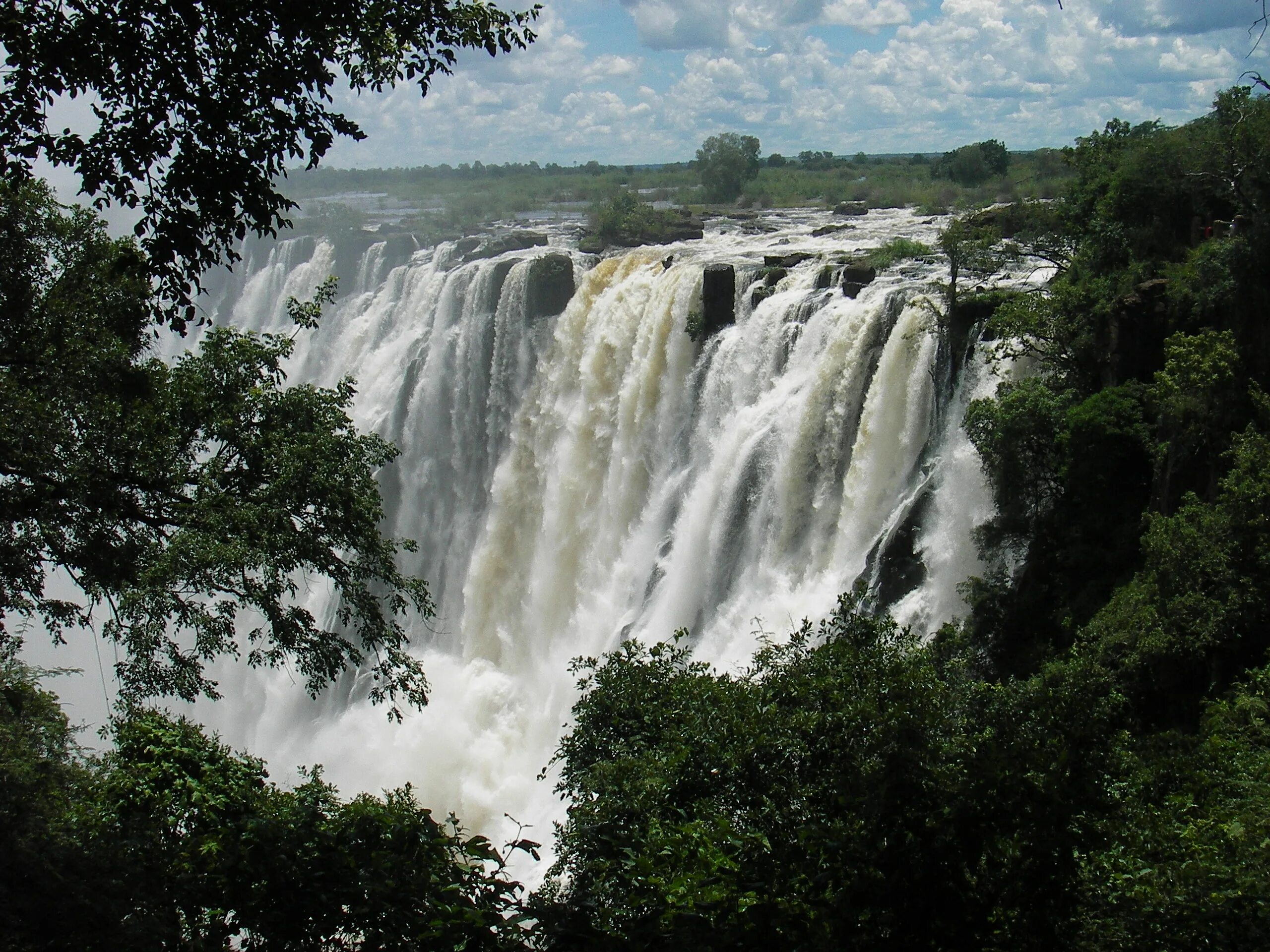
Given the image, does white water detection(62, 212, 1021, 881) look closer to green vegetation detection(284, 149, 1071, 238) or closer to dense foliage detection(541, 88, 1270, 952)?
dense foliage detection(541, 88, 1270, 952)

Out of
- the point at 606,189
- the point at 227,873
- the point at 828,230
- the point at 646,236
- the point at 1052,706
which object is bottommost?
the point at 227,873

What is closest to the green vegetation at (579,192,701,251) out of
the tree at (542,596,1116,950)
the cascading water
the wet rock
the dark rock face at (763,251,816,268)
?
the wet rock

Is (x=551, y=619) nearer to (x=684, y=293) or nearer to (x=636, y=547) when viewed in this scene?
(x=636, y=547)

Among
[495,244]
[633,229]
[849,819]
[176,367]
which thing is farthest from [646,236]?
[849,819]

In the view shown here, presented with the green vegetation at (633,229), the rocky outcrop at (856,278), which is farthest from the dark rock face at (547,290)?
the rocky outcrop at (856,278)

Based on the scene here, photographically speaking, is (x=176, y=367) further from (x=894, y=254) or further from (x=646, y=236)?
(x=646, y=236)

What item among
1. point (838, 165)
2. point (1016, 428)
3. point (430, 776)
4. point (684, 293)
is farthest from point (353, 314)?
point (838, 165)

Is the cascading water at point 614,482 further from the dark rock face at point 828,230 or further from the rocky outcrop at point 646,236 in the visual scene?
the rocky outcrop at point 646,236
